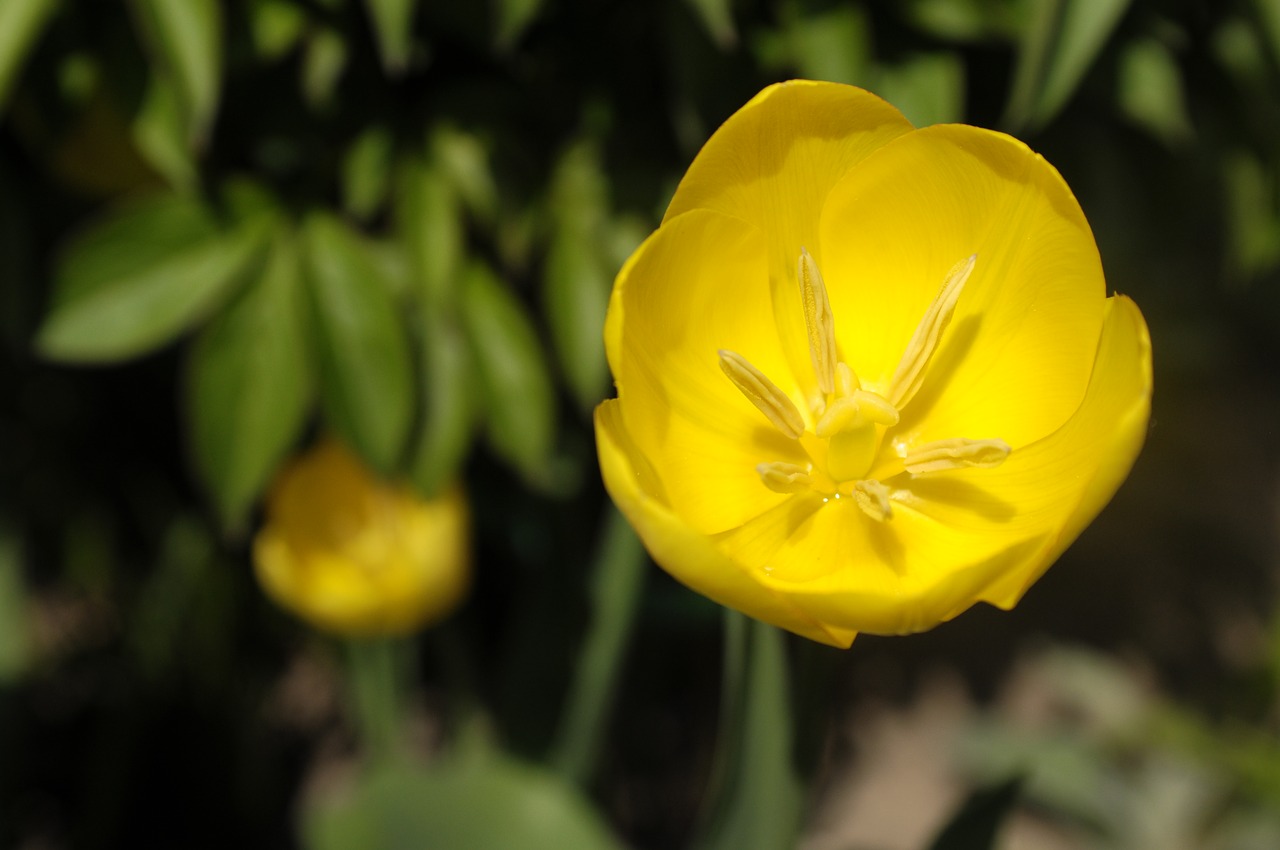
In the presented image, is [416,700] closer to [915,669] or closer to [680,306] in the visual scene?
[915,669]

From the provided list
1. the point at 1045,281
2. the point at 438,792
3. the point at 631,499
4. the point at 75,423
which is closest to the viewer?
the point at 631,499

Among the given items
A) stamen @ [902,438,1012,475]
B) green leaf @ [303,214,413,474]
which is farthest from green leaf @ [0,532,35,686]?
stamen @ [902,438,1012,475]

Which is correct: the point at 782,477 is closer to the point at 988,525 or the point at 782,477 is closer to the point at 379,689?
the point at 988,525

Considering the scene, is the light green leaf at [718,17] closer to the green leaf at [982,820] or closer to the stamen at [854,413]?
the stamen at [854,413]

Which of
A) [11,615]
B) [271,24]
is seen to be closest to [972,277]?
[271,24]

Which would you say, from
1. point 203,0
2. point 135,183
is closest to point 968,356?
point 203,0

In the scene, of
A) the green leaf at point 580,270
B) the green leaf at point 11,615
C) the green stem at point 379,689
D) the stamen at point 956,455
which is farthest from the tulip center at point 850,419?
the green leaf at point 11,615

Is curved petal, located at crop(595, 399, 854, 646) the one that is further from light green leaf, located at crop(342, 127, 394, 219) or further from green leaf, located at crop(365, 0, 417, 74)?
light green leaf, located at crop(342, 127, 394, 219)
